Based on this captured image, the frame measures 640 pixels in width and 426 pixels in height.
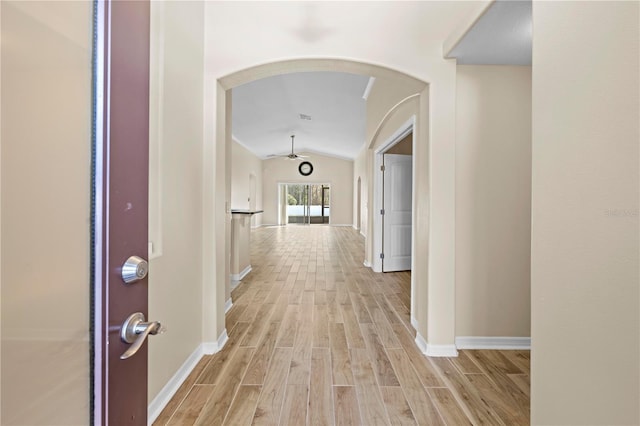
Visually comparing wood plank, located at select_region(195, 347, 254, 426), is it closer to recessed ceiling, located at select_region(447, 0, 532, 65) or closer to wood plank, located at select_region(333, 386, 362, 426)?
wood plank, located at select_region(333, 386, 362, 426)

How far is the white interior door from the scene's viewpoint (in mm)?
4988

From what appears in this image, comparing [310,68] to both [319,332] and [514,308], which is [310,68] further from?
[514,308]

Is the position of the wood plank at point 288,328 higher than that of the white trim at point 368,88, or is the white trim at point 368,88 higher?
the white trim at point 368,88

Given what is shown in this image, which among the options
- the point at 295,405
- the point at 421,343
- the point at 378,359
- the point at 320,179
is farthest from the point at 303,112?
the point at 295,405

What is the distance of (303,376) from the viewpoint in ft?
6.59

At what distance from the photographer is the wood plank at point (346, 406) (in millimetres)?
1599

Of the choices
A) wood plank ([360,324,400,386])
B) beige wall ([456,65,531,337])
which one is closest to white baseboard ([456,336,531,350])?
beige wall ([456,65,531,337])

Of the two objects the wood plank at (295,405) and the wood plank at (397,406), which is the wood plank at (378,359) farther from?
the wood plank at (295,405)

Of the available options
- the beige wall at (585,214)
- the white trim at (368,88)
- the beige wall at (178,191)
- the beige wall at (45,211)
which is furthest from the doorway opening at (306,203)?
the beige wall at (45,211)

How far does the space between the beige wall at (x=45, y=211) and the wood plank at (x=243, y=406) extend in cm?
125

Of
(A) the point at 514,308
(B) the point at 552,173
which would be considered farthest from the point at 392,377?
(B) the point at 552,173

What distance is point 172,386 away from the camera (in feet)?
5.92

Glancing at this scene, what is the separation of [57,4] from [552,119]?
1378mm

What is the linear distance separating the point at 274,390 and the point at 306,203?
12662 mm
